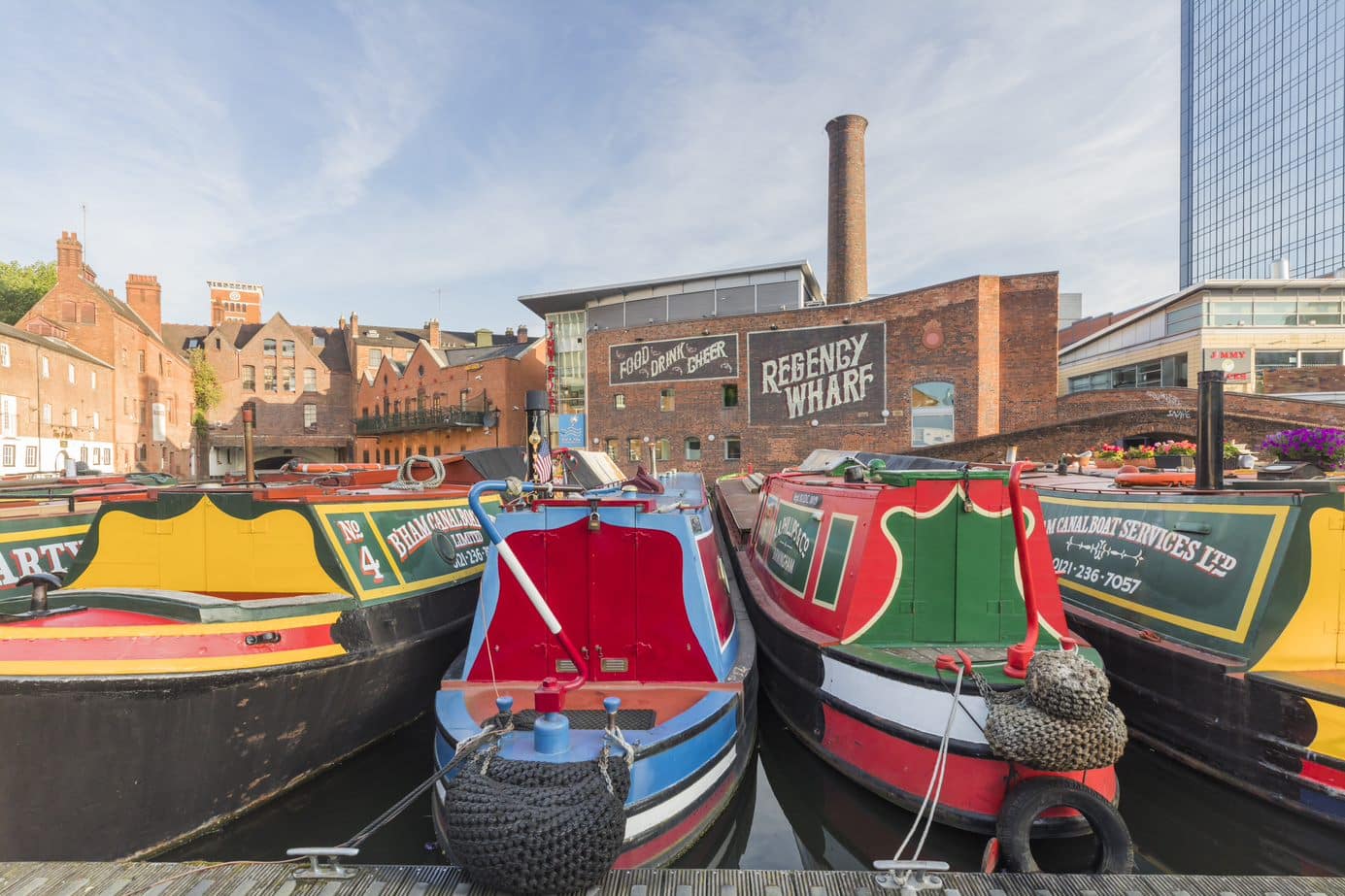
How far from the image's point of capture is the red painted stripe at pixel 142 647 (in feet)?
11.7

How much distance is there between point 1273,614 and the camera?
4.35 meters

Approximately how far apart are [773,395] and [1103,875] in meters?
23.5

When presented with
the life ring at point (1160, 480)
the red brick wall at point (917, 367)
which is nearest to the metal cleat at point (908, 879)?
the life ring at point (1160, 480)

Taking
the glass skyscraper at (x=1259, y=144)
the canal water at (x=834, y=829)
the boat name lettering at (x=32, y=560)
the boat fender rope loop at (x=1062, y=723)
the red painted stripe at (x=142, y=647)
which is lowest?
the canal water at (x=834, y=829)

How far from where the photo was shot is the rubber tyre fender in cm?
340

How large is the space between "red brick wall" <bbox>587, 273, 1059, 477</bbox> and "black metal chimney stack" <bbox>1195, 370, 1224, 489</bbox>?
1794 centimetres

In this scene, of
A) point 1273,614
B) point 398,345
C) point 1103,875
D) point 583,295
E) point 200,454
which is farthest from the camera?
point 398,345

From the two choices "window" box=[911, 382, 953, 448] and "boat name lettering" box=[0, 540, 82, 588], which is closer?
"boat name lettering" box=[0, 540, 82, 588]

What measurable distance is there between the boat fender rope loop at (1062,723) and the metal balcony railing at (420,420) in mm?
29398

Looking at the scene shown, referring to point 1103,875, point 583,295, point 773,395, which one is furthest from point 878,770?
point 583,295

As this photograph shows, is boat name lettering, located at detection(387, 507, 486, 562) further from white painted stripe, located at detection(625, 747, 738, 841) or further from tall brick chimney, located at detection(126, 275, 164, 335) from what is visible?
tall brick chimney, located at detection(126, 275, 164, 335)

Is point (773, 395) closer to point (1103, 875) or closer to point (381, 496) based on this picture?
point (381, 496)

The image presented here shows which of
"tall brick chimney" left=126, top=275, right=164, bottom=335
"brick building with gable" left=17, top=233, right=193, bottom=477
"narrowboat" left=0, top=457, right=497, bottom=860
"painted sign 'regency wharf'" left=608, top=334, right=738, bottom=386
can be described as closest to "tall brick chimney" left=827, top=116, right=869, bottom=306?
"painted sign 'regency wharf'" left=608, top=334, right=738, bottom=386

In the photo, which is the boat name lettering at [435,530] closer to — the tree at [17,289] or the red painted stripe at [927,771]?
the red painted stripe at [927,771]
